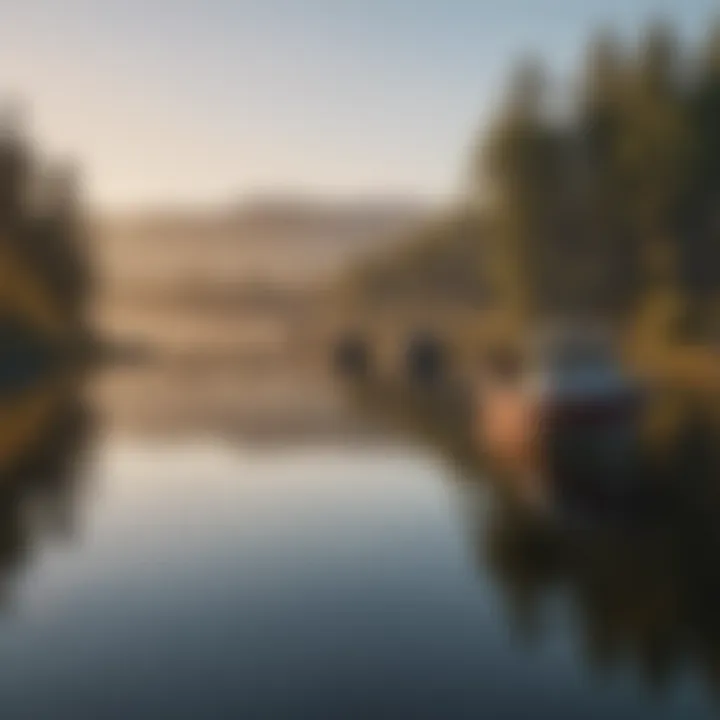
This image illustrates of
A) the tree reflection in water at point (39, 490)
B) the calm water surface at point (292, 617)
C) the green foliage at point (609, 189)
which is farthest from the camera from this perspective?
the green foliage at point (609, 189)

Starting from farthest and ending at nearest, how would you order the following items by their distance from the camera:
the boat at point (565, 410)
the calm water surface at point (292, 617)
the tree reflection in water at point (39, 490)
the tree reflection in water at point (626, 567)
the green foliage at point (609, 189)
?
the green foliage at point (609, 189)
the boat at point (565, 410)
the tree reflection in water at point (39, 490)
the tree reflection in water at point (626, 567)
the calm water surface at point (292, 617)

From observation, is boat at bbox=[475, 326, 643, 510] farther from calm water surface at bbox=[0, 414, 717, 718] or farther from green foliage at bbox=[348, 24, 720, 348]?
green foliage at bbox=[348, 24, 720, 348]

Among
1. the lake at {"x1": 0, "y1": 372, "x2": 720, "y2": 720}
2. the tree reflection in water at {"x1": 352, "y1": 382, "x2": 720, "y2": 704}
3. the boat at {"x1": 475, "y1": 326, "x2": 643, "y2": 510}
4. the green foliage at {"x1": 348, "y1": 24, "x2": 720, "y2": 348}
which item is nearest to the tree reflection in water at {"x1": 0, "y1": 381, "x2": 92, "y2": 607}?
the lake at {"x1": 0, "y1": 372, "x2": 720, "y2": 720}

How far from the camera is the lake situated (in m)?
9.91

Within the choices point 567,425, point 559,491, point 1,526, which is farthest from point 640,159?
point 1,526

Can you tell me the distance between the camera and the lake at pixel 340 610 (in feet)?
32.5

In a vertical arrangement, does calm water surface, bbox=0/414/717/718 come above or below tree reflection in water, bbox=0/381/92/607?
below

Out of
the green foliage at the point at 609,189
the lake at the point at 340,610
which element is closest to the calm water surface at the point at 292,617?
the lake at the point at 340,610

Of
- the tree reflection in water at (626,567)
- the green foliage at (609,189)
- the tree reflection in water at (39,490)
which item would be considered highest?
the green foliage at (609,189)

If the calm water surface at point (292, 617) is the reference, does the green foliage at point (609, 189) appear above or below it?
above

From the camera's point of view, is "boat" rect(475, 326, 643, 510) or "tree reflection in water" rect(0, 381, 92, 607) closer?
"tree reflection in water" rect(0, 381, 92, 607)

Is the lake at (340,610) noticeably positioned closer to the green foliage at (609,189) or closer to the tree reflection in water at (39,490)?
the tree reflection in water at (39,490)

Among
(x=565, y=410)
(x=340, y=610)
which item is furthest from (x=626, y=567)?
(x=565, y=410)

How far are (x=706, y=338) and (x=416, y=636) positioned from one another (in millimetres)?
47284
